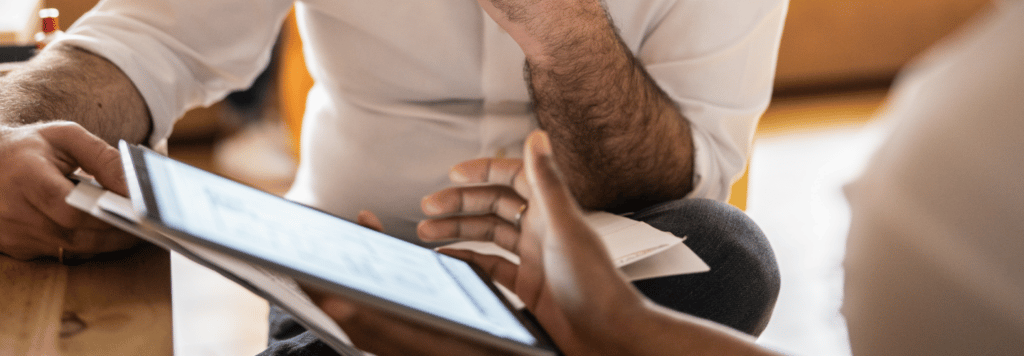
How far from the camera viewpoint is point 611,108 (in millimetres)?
799

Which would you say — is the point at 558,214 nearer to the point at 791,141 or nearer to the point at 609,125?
the point at 609,125

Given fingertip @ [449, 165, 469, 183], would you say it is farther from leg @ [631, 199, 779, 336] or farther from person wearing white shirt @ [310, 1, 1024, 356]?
person wearing white shirt @ [310, 1, 1024, 356]

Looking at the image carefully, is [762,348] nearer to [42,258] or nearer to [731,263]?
[731,263]

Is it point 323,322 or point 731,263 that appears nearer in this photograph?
point 323,322

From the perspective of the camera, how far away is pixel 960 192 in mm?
230

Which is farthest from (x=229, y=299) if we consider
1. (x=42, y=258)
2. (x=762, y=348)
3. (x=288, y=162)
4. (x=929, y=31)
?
(x=929, y=31)

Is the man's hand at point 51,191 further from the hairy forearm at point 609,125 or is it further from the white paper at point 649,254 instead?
the hairy forearm at point 609,125

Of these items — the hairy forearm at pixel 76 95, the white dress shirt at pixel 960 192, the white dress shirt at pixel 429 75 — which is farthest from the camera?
the white dress shirt at pixel 429 75

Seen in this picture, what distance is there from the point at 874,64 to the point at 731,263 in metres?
2.27

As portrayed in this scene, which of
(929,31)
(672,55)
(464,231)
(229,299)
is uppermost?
(672,55)

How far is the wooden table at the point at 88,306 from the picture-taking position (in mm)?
415

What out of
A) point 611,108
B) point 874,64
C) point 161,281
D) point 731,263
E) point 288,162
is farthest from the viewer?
point 874,64

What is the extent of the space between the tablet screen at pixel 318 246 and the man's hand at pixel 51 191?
83 millimetres

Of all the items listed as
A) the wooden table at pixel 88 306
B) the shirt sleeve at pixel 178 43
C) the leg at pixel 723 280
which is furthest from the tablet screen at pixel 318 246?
the shirt sleeve at pixel 178 43
